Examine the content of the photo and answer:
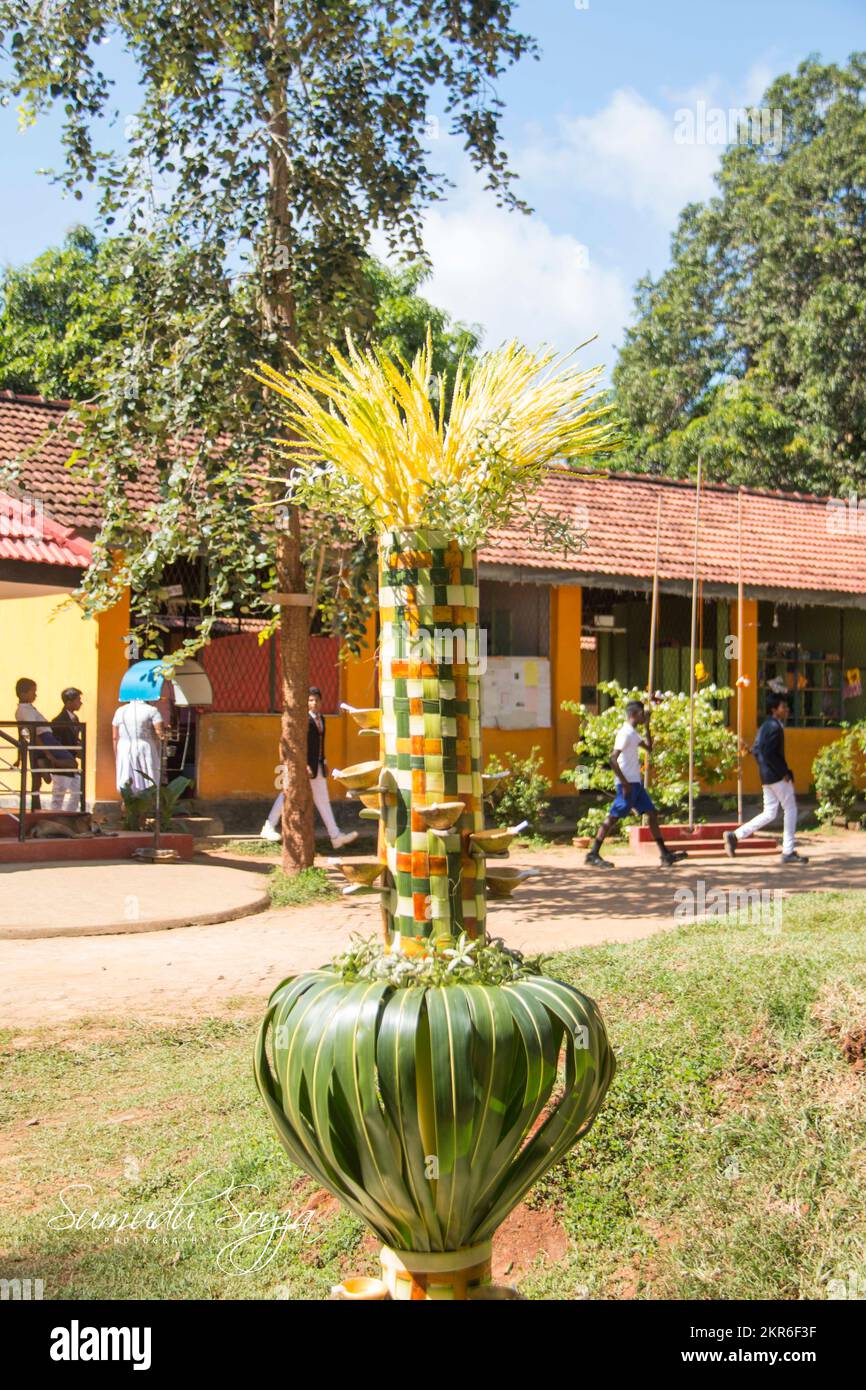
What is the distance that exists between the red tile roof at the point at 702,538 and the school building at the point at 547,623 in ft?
0.13

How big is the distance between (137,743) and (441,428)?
1097 centimetres

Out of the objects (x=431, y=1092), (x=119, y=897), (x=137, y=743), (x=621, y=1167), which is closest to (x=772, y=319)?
(x=137, y=743)

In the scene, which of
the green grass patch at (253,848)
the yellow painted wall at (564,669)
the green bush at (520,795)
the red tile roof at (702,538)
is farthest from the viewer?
the yellow painted wall at (564,669)

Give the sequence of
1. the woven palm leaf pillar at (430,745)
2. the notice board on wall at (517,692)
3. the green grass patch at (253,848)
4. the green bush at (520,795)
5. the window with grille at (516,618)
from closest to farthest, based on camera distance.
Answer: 1. the woven palm leaf pillar at (430,745)
2. the green grass patch at (253,848)
3. the green bush at (520,795)
4. the notice board on wall at (517,692)
5. the window with grille at (516,618)

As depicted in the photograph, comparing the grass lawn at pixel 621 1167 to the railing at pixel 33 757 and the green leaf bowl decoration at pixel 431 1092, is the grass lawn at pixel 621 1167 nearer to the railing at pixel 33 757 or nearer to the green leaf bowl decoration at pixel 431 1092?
the green leaf bowl decoration at pixel 431 1092

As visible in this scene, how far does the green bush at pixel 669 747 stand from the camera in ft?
53.3

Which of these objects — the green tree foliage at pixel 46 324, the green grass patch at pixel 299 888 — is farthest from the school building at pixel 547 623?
the green tree foliage at pixel 46 324

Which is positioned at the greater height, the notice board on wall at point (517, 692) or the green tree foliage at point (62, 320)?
the green tree foliage at point (62, 320)

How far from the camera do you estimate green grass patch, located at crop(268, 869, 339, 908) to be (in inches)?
439

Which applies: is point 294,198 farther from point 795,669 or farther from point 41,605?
point 795,669

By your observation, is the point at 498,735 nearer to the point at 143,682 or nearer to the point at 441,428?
the point at 143,682

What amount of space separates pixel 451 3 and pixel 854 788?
11409 mm

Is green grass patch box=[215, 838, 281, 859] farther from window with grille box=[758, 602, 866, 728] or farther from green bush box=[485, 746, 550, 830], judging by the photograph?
window with grille box=[758, 602, 866, 728]
